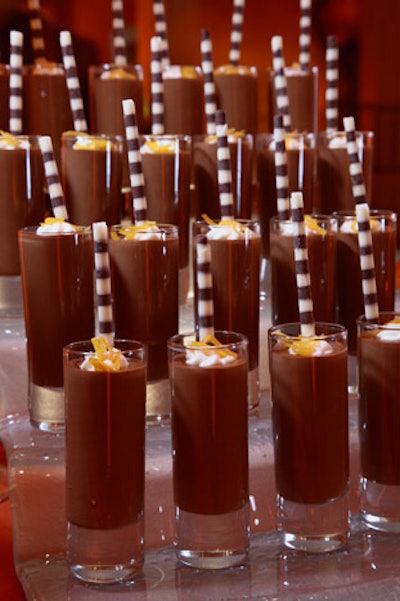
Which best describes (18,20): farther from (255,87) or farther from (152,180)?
(152,180)

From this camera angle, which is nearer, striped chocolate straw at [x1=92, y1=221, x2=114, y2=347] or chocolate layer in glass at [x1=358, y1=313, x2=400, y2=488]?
striped chocolate straw at [x1=92, y1=221, x2=114, y2=347]

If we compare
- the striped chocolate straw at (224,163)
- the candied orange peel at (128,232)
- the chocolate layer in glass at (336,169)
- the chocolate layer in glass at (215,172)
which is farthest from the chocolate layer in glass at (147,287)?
the chocolate layer in glass at (336,169)

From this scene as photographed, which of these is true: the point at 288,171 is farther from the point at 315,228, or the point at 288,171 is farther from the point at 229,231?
the point at 229,231

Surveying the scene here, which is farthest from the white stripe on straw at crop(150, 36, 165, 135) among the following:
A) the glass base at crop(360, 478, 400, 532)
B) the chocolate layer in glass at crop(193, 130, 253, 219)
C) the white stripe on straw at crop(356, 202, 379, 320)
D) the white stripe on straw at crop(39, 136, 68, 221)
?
the glass base at crop(360, 478, 400, 532)

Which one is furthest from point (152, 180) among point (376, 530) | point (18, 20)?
point (18, 20)

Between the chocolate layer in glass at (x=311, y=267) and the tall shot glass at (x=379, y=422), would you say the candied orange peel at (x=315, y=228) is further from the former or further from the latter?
the tall shot glass at (x=379, y=422)

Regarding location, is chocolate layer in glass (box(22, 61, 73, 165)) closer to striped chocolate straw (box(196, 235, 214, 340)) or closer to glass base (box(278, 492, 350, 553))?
striped chocolate straw (box(196, 235, 214, 340))
